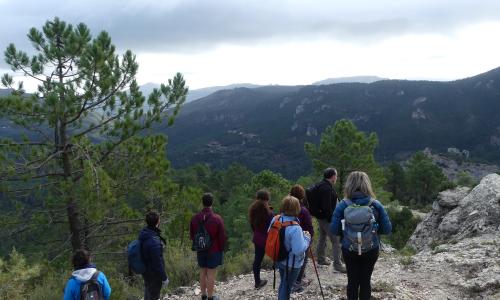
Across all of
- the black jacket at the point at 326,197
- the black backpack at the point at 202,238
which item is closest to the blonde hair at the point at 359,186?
the black jacket at the point at 326,197

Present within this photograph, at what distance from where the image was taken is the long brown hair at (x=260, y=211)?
6020 millimetres

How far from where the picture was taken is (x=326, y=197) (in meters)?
6.43

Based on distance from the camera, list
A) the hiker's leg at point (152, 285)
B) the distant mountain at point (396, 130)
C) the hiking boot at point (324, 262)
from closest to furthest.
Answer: the hiker's leg at point (152, 285), the hiking boot at point (324, 262), the distant mountain at point (396, 130)

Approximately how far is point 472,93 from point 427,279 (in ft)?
665

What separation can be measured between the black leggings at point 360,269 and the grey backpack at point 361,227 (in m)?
0.09

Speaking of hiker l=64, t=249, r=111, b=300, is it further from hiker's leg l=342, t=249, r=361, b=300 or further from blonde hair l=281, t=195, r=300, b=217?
hiker's leg l=342, t=249, r=361, b=300

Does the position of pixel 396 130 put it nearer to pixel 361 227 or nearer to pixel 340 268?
pixel 340 268

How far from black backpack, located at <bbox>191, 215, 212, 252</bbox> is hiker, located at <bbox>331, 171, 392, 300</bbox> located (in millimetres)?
1852

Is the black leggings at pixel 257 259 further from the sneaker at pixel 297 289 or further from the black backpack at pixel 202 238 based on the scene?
the black backpack at pixel 202 238

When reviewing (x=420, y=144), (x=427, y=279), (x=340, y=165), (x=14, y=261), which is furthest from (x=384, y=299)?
(x=420, y=144)

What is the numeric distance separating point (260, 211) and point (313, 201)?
3.26 ft

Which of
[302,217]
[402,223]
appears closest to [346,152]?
[402,223]

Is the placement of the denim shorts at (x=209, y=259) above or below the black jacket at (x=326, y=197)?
→ below

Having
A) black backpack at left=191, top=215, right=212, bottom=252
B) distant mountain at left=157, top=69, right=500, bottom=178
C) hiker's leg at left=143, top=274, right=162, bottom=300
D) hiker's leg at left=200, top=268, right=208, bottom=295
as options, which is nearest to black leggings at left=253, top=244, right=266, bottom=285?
hiker's leg at left=200, top=268, right=208, bottom=295
